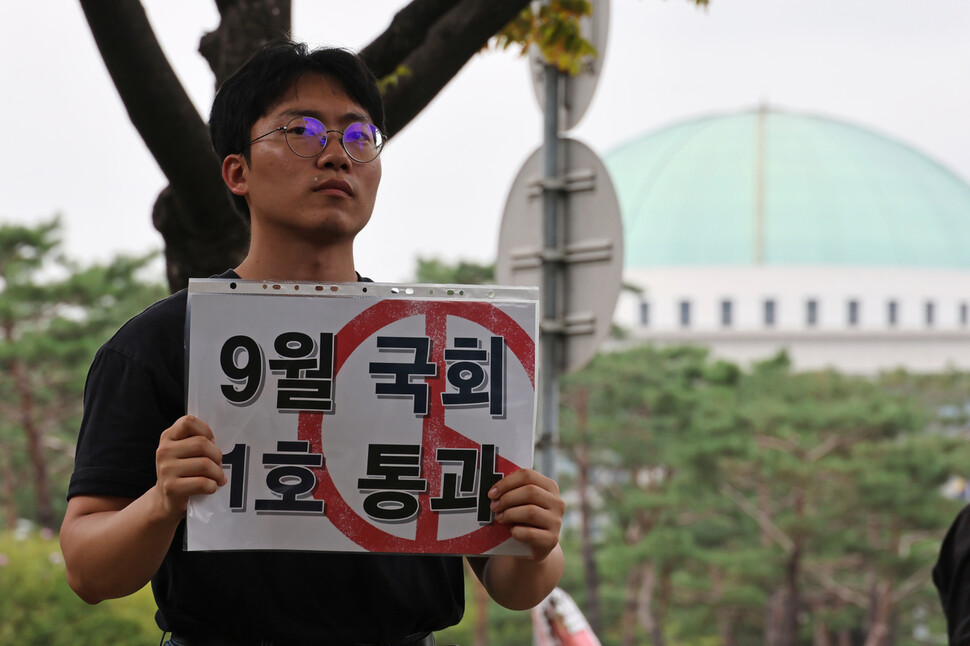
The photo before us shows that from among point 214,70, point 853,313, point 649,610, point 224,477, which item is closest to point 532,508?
point 224,477

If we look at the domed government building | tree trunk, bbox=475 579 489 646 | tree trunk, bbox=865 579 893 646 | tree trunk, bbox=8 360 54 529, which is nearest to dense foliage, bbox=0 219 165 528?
tree trunk, bbox=8 360 54 529

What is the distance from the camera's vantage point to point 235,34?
439cm

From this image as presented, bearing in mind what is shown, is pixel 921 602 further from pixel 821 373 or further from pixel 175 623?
pixel 175 623

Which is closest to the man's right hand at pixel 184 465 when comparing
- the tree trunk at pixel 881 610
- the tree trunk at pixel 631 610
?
the tree trunk at pixel 881 610

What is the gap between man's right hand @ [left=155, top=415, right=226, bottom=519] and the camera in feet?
6.28

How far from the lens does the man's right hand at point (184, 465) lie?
1913 mm

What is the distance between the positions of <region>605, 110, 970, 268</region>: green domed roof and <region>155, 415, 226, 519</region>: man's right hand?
70994mm

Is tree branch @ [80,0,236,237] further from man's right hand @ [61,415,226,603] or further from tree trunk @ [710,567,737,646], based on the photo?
tree trunk @ [710,567,737,646]

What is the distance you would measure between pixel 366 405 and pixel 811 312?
71.1 m

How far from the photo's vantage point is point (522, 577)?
2.15 m

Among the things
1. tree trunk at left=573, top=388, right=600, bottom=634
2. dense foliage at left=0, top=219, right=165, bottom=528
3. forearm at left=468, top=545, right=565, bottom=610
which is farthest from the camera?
tree trunk at left=573, top=388, right=600, bottom=634

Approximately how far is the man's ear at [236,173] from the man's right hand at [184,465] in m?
0.48

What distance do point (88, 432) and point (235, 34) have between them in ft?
8.43

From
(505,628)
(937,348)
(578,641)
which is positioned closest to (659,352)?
(505,628)
